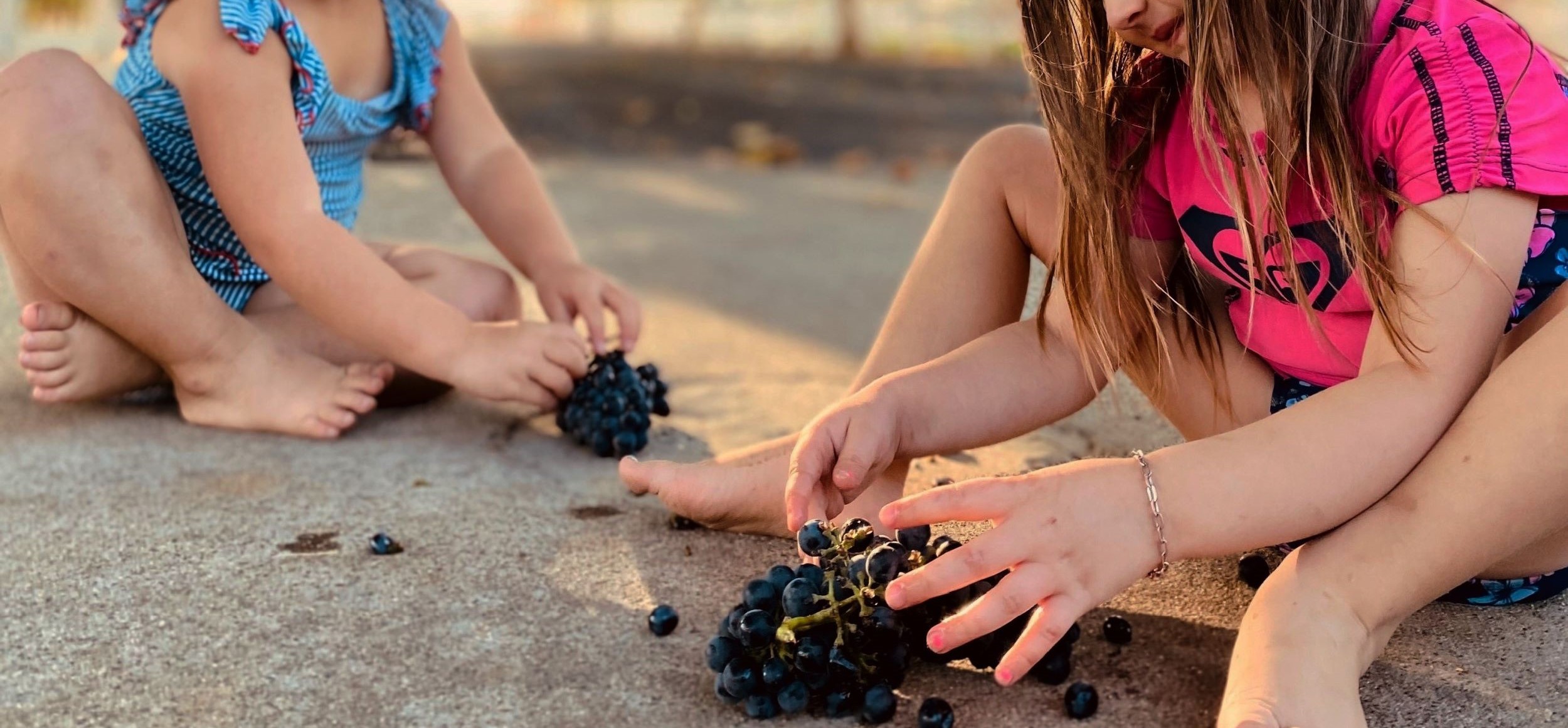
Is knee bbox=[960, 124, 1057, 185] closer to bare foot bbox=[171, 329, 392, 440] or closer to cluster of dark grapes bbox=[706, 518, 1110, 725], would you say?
cluster of dark grapes bbox=[706, 518, 1110, 725]

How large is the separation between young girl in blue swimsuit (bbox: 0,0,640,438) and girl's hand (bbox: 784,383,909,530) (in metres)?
0.64

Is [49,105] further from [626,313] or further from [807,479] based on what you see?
[807,479]

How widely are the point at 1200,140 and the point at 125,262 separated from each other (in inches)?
49.9

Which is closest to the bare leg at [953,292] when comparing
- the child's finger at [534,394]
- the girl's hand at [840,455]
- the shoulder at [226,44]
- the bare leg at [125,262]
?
the girl's hand at [840,455]

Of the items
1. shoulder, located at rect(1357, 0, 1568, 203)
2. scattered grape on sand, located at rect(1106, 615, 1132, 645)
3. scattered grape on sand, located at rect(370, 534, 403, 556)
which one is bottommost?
scattered grape on sand, located at rect(370, 534, 403, 556)

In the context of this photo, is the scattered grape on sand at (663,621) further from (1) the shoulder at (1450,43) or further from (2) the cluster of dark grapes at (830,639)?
(1) the shoulder at (1450,43)

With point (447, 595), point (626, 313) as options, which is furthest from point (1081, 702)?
point (626, 313)

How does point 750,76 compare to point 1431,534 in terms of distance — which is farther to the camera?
point 750,76

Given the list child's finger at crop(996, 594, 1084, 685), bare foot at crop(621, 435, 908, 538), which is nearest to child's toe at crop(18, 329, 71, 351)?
bare foot at crop(621, 435, 908, 538)

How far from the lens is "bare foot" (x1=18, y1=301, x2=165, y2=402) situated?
1746 millimetres

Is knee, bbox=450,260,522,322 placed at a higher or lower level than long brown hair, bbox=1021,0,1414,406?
lower

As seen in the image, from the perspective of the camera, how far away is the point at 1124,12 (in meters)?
1.13

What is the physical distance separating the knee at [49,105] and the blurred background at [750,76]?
738 mm

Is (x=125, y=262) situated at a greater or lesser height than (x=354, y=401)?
greater
